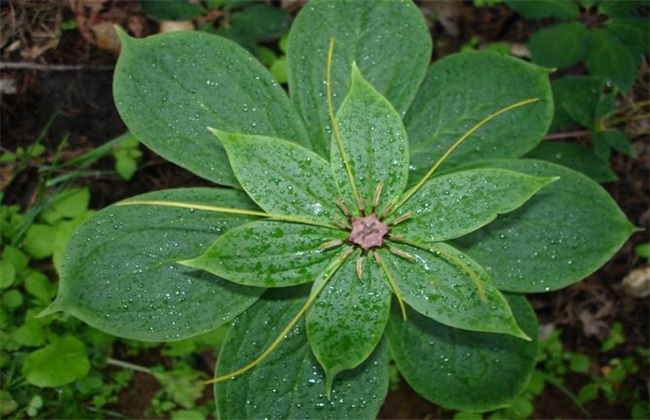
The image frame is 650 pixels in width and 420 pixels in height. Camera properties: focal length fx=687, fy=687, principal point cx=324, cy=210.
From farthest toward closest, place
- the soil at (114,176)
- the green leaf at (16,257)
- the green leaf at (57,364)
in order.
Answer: the soil at (114,176)
the green leaf at (16,257)
the green leaf at (57,364)

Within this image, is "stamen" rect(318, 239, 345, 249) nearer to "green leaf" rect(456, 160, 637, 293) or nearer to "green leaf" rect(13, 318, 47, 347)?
"green leaf" rect(456, 160, 637, 293)

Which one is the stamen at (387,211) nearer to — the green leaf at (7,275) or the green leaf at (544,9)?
the green leaf at (544,9)

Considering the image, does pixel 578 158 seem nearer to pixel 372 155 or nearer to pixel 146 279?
pixel 372 155

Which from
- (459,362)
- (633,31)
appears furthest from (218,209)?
(633,31)

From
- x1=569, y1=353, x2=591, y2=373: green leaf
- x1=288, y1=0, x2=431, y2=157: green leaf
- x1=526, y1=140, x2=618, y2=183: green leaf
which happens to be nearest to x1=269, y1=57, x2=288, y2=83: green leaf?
x1=288, y1=0, x2=431, y2=157: green leaf

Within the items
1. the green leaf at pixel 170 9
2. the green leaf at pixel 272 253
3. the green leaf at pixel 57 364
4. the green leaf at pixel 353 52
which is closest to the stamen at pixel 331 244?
the green leaf at pixel 272 253

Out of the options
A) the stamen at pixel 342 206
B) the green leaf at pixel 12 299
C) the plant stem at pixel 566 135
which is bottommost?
the green leaf at pixel 12 299
